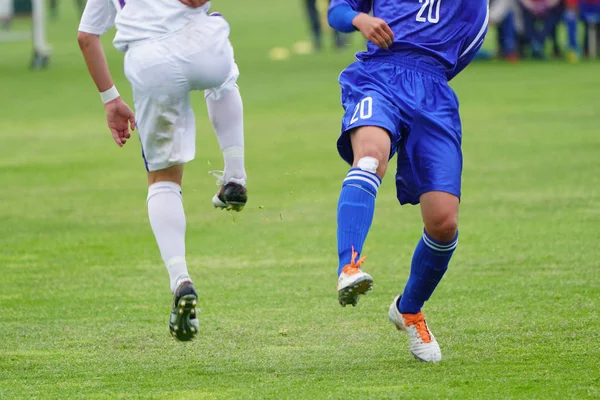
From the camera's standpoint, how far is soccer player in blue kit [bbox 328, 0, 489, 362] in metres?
5.37

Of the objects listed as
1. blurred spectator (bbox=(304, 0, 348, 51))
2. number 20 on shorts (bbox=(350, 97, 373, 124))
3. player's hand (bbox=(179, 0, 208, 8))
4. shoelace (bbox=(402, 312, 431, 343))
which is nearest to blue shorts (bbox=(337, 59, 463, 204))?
number 20 on shorts (bbox=(350, 97, 373, 124))

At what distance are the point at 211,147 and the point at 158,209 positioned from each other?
28.2ft

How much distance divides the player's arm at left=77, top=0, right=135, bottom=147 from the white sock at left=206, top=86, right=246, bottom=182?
0.45m

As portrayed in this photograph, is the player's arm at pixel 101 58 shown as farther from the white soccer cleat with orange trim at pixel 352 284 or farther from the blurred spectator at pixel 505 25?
the blurred spectator at pixel 505 25

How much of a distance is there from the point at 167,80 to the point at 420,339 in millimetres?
1631

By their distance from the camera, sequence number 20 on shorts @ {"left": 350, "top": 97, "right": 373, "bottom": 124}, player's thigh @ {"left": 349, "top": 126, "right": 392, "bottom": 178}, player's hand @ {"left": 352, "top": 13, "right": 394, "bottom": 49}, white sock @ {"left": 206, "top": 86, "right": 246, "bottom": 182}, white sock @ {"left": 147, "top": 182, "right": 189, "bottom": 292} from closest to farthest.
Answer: player's thigh @ {"left": 349, "top": 126, "right": 392, "bottom": 178} < number 20 on shorts @ {"left": 350, "top": 97, "right": 373, "bottom": 124} < player's hand @ {"left": 352, "top": 13, "right": 394, "bottom": 49} < white sock @ {"left": 147, "top": 182, "right": 189, "bottom": 292} < white sock @ {"left": 206, "top": 86, "right": 246, "bottom": 182}

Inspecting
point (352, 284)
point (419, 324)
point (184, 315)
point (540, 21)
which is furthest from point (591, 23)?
point (352, 284)

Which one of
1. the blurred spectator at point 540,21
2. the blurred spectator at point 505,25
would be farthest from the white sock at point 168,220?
the blurred spectator at point 540,21

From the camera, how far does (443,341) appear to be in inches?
239

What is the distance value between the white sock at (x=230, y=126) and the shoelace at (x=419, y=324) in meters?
1.06

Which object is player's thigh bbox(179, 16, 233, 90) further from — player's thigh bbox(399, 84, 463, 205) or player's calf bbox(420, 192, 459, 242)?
player's calf bbox(420, 192, 459, 242)

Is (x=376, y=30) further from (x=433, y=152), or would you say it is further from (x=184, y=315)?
(x=184, y=315)

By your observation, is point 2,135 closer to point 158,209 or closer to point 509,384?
point 158,209

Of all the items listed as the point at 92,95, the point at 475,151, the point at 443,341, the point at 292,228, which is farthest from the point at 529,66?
the point at 443,341
